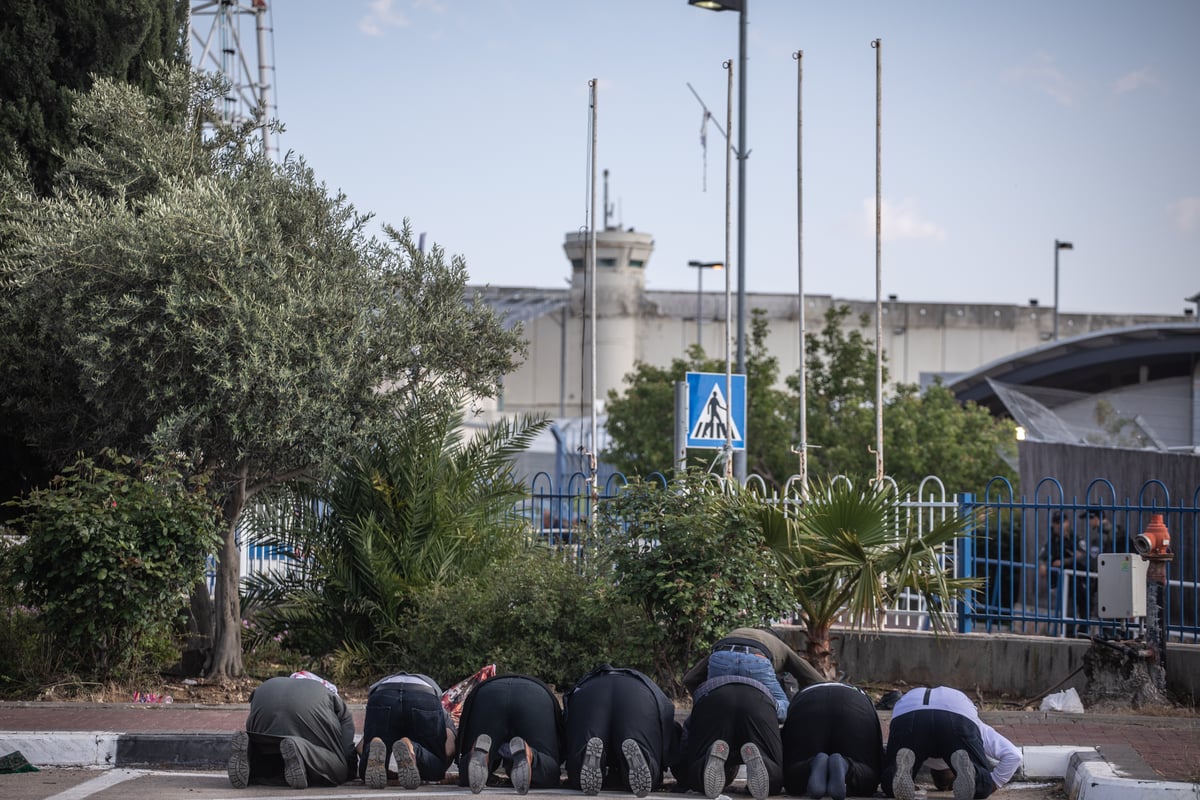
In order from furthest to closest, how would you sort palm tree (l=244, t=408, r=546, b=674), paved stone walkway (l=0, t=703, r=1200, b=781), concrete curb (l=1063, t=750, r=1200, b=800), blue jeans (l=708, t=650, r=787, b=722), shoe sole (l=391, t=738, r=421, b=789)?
palm tree (l=244, t=408, r=546, b=674)
paved stone walkway (l=0, t=703, r=1200, b=781)
blue jeans (l=708, t=650, r=787, b=722)
shoe sole (l=391, t=738, r=421, b=789)
concrete curb (l=1063, t=750, r=1200, b=800)

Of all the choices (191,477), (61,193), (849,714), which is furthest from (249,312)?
(849,714)

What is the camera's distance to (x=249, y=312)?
9703 mm

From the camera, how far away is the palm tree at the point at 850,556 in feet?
32.0

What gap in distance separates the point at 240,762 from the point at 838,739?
11.2 feet

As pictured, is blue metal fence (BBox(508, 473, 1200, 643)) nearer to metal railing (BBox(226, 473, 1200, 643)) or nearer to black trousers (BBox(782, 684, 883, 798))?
metal railing (BBox(226, 473, 1200, 643))

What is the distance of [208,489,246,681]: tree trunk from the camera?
35.1ft

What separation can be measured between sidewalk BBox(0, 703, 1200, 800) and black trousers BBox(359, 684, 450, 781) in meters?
1.44

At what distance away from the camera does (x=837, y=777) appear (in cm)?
705

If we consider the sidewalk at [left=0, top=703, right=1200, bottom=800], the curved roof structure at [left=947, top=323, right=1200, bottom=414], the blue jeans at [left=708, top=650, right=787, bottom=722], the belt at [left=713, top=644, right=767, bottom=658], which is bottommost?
the sidewalk at [left=0, top=703, right=1200, bottom=800]

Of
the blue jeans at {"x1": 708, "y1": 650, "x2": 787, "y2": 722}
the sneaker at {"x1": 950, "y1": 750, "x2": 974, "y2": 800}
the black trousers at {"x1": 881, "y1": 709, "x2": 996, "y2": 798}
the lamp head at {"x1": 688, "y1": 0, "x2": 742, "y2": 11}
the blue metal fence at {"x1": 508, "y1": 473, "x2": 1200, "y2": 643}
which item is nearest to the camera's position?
the sneaker at {"x1": 950, "y1": 750, "x2": 974, "y2": 800}

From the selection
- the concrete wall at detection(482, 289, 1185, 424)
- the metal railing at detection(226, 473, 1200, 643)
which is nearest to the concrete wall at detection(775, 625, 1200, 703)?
the metal railing at detection(226, 473, 1200, 643)

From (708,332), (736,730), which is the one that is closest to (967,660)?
(736,730)

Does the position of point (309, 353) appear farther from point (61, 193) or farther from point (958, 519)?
point (958, 519)

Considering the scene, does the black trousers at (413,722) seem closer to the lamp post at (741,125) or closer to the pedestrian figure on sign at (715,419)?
the pedestrian figure on sign at (715,419)
